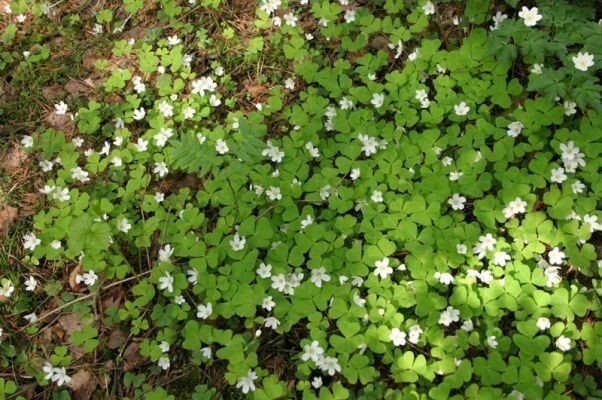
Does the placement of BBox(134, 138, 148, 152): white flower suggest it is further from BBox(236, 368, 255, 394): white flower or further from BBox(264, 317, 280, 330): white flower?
BBox(236, 368, 255, 394): white flower

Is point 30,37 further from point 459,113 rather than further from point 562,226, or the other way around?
point 562,226

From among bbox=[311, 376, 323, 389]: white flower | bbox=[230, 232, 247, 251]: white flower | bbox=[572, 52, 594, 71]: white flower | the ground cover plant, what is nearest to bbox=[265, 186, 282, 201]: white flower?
the ground cover plant

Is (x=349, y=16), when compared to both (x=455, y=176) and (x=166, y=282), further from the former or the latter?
(x=166, y=282)

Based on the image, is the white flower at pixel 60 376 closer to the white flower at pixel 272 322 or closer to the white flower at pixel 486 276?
the white flower at pixel 272 322

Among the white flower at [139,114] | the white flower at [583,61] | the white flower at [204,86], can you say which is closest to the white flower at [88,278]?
the white flower at [139,114]

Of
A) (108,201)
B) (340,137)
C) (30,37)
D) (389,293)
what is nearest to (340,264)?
(389,293)
